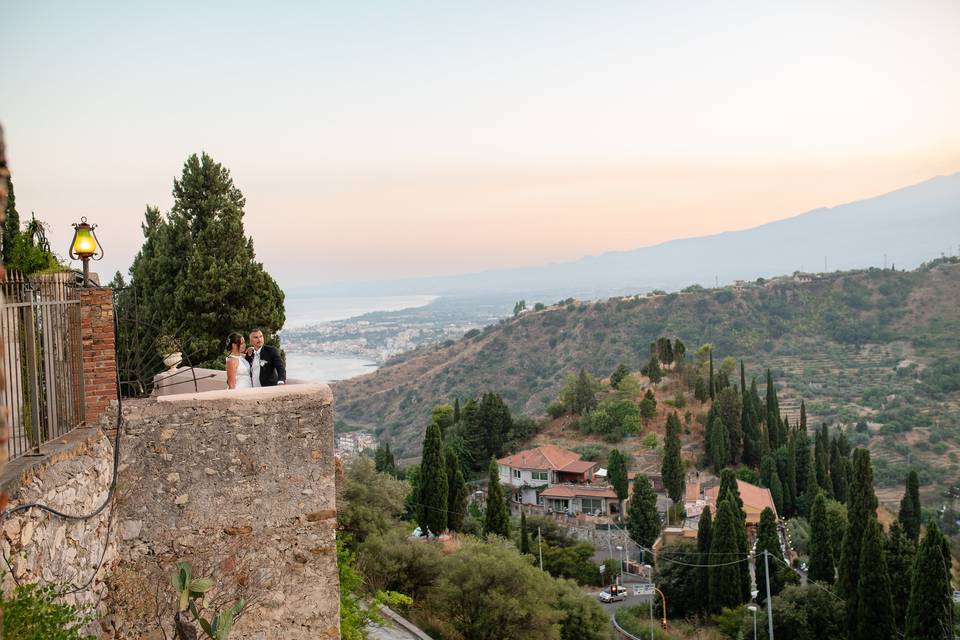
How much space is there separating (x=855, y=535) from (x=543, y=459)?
74.3 feet

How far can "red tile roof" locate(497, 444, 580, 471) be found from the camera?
44531 millimetres

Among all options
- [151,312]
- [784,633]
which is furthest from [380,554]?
[784,633]

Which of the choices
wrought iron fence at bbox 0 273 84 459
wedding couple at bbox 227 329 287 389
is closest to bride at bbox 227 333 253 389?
wedding couple at bbox 227 329 287 389

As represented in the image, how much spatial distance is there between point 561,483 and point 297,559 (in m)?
40.3

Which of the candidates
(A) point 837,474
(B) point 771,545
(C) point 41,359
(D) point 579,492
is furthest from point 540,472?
(C) point 41,359

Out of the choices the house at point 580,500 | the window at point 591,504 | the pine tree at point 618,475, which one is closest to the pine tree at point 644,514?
the pine tree at point 618,475

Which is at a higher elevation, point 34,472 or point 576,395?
point 34,472

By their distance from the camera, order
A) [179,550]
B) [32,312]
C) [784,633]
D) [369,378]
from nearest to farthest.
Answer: [32,312] < [179,550] < [784,633] < [369,378]

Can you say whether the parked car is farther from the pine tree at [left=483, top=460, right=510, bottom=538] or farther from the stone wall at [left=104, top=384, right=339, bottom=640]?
the stone wall at [left=104, top=384, right=339, bottom=640]

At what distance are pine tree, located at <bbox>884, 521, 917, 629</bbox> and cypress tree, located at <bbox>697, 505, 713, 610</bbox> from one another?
225 inches

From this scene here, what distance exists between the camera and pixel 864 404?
64.2 m

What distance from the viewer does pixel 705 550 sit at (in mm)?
28250

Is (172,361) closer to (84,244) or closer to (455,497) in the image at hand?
(84,244)

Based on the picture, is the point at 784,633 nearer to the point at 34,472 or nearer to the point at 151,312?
the point at 151,312
